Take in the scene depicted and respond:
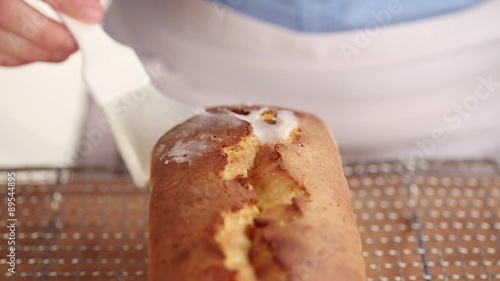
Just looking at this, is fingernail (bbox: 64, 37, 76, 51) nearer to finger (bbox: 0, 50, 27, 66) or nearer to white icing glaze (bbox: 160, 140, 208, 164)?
finger (bbox: 0, 50, 27, 66)

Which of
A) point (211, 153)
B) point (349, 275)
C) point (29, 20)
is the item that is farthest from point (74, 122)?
point (349, 275)

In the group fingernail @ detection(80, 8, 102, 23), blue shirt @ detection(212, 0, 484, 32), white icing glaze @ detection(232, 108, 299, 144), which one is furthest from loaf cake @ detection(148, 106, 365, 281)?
blue shirt @ detection(212, 0, 484, 32)

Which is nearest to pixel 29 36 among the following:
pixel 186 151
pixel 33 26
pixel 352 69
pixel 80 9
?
pixel 33 26

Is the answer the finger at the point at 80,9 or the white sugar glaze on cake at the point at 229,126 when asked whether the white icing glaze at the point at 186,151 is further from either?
the finger at the point at 80,9

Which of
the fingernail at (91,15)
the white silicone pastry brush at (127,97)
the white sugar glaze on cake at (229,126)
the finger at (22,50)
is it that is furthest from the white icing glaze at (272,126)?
the finger at (22,50)

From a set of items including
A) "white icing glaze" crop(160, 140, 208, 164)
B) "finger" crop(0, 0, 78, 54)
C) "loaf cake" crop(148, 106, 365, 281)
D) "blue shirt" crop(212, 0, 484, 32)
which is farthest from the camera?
"blue shirt" crop(212, 0, 484, 32)

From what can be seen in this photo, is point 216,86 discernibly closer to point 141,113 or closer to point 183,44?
point 183,44

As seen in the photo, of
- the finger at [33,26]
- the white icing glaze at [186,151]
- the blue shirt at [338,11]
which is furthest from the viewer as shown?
the blue shirt at [338,11]
